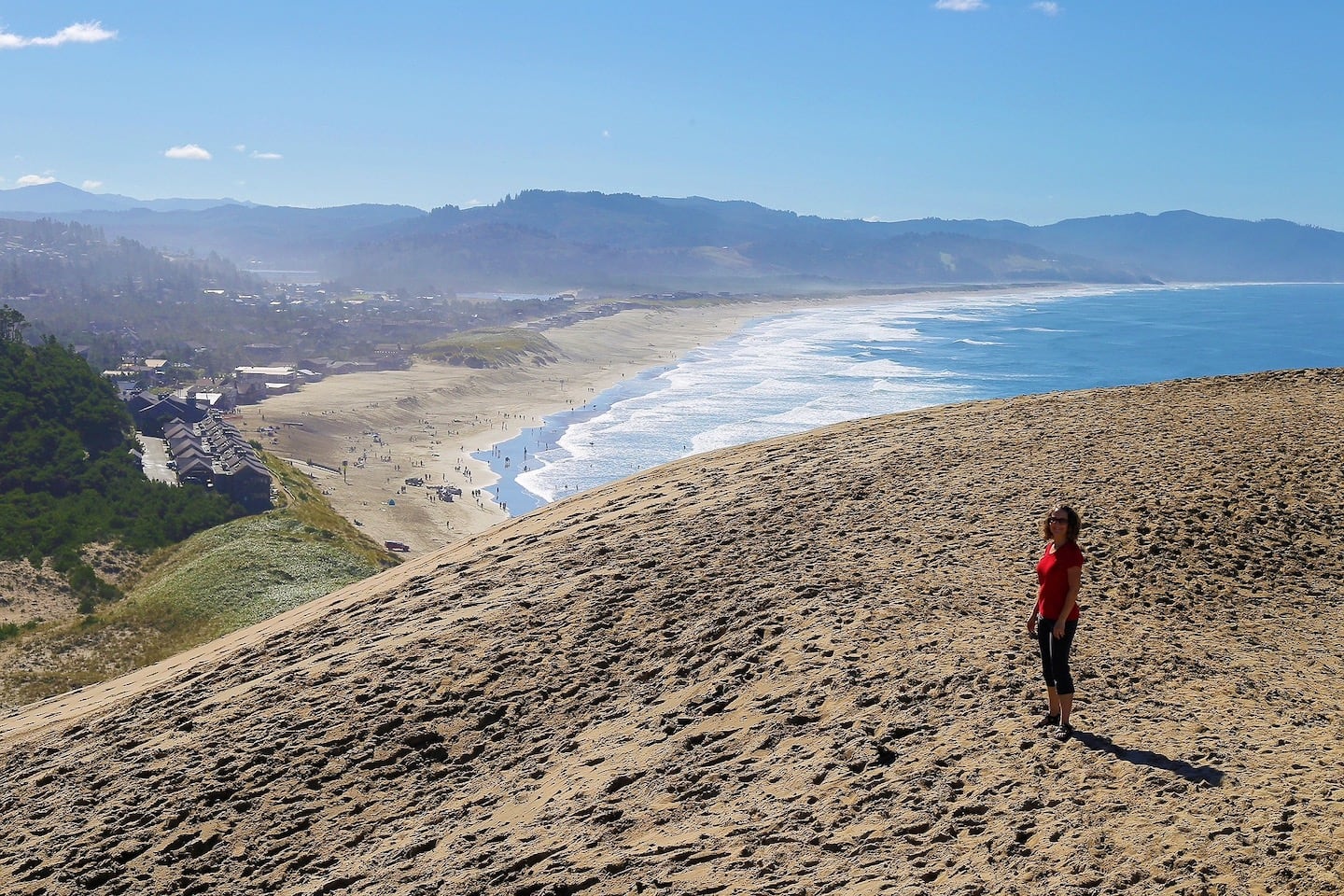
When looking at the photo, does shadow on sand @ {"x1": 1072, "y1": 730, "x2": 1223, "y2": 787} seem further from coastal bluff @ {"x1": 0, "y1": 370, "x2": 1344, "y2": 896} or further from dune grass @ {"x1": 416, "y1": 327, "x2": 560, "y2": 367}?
dune grass @ {"x1": 416, "y1": 327, "x2": 560, "y2": 367}

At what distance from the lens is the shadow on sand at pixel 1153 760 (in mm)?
5941

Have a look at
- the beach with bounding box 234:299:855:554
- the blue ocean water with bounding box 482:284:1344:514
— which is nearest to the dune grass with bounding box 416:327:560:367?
the beach with bounding box 234:299:855:554

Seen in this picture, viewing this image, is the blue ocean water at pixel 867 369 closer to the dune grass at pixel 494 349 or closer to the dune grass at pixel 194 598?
the dune grass at pixel 494 349

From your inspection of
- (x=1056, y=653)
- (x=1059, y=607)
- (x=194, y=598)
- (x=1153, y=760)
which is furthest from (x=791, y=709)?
(x=194, y=598)

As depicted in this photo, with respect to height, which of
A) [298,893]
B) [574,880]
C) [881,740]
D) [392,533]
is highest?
[881,740]

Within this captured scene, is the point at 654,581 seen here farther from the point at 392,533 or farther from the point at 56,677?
the point at 392,533

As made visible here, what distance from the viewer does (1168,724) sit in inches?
263

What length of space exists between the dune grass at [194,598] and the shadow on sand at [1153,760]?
16.5 meters

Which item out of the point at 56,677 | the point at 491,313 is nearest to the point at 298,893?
the point at 56,677

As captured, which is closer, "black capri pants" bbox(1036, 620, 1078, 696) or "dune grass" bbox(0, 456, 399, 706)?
"black capri pants" bbox(1036, 620, 1078, 696)

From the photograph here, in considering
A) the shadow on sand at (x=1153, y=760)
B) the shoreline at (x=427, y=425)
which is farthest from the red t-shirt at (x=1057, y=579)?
the shoreline at (x=427, y=425)

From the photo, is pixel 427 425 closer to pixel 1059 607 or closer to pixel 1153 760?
pixel 1059 607

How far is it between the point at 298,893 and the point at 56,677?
13.9m

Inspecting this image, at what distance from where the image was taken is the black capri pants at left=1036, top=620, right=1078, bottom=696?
21.5 feet
